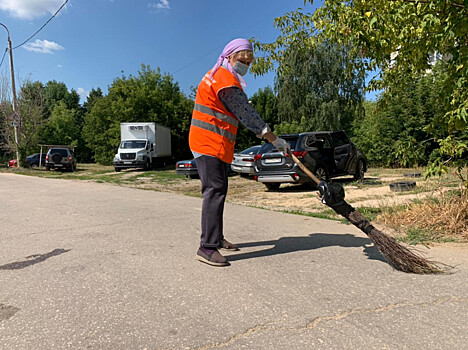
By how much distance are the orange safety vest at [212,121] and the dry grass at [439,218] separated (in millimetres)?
3052

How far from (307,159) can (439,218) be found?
5521 millimetres

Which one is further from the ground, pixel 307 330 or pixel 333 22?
pixel 333 22

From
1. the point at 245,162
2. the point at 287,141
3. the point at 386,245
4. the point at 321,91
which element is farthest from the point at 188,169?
the point at 321,91

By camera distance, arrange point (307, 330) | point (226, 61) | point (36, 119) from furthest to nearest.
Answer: point (36, 119)
point (226, 61)
point (307, 330)

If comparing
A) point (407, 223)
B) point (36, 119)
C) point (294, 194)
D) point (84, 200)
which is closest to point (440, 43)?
point (407, 223)

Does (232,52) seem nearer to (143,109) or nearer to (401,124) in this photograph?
(401,124)

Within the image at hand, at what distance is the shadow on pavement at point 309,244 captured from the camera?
158 inches

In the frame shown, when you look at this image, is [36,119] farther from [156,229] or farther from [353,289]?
[353,289]

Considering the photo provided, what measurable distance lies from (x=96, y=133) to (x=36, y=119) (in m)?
6.75

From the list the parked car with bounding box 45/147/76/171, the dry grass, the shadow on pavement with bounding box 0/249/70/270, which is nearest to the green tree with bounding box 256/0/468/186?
the dry grass

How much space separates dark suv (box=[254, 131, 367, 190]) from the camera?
34.3 feet

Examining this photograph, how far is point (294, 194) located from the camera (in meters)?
10.5

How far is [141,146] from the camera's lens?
24.5m

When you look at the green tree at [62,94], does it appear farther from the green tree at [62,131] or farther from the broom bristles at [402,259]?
the broom bristles at [402,259]
